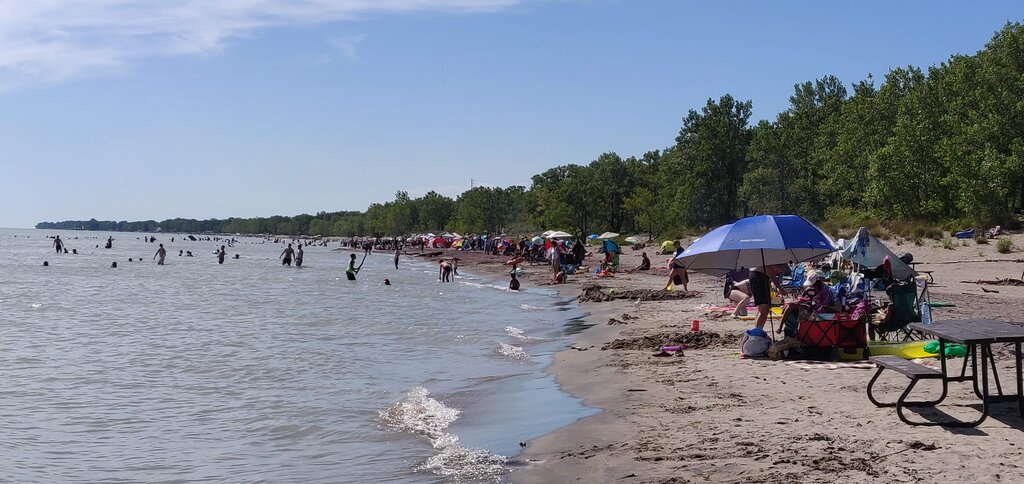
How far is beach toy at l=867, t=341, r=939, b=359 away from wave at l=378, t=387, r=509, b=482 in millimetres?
5700

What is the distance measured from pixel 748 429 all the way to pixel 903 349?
4.54 meters

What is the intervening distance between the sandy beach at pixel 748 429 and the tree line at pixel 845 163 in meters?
30.5

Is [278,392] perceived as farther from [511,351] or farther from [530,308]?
[530,308]

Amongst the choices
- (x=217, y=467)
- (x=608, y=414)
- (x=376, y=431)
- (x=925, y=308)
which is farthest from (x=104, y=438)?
(x=925, y=308)

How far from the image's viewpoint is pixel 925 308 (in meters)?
12.2

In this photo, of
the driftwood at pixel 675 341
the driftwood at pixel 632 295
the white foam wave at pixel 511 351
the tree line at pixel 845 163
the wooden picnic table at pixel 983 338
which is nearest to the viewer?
the wooden picnic table at pixel 983 338

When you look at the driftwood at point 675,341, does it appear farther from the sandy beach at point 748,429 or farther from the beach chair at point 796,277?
the beach chair at point 796,277

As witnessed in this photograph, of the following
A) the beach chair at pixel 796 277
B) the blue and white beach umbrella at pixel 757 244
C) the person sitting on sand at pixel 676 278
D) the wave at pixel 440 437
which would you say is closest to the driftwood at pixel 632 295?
the person sitting on sand at pixel 676 278

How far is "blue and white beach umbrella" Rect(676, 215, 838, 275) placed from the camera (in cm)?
1140

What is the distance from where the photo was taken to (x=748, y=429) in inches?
307

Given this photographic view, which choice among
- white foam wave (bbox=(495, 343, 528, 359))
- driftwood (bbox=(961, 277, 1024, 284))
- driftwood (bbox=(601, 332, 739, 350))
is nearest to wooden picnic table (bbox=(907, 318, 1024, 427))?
driftwood (bbox=(601, 332, 739, 350))

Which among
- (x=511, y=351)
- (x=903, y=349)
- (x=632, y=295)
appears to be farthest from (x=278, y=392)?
(x=632, y=295)

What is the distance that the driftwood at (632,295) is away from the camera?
948 inches

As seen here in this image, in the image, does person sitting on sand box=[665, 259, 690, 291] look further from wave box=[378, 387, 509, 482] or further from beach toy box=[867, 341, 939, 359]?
wave box=[378, 387, 509, 482]
